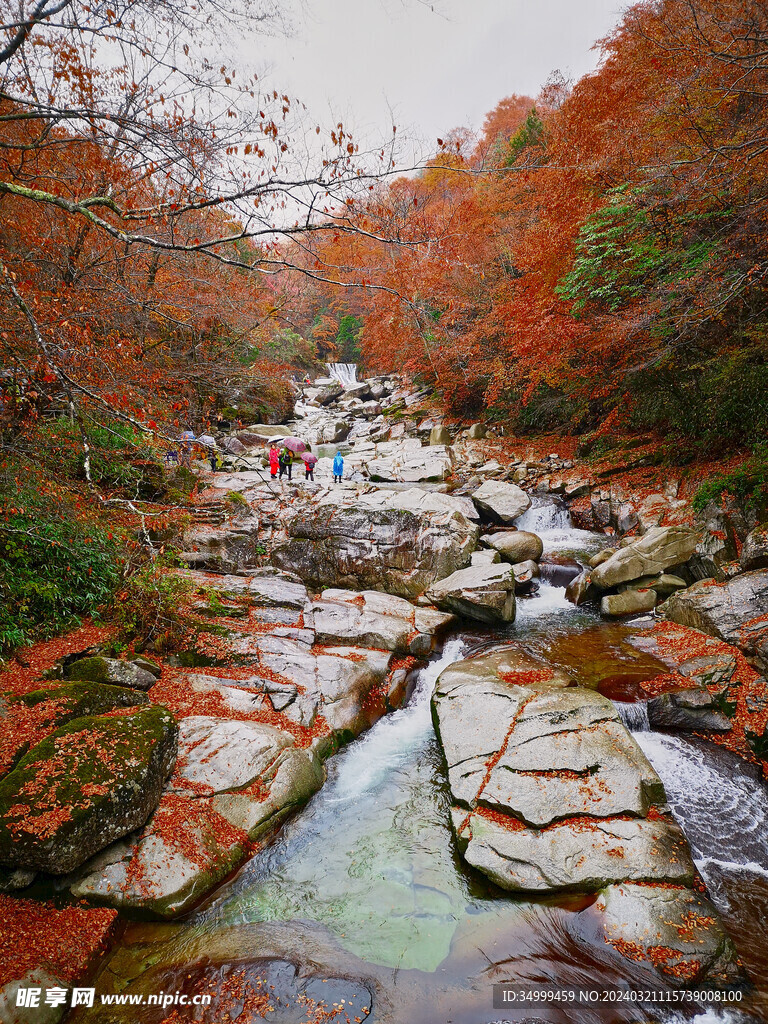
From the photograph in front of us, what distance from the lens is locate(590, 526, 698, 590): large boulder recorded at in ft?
31.0

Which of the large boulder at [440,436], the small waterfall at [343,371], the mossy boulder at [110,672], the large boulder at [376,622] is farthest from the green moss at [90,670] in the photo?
the small waterfall at [343,371]

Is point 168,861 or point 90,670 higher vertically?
point 90,670

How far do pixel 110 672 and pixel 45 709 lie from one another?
1.15 meters

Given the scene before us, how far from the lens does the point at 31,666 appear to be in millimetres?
5762

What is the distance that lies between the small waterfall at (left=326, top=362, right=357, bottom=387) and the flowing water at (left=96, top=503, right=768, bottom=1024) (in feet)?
124

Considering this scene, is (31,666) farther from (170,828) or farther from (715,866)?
(715,866)

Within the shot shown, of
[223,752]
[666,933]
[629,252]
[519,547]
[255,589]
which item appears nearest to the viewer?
[666,933]

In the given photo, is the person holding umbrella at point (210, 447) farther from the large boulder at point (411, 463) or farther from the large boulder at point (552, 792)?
the large boulder at point (411, 463)

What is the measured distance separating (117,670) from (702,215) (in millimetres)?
13207

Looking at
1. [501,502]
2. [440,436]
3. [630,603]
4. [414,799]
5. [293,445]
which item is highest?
[440,436]

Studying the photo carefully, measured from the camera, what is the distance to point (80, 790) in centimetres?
415

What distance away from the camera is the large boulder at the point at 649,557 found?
9.45 metres

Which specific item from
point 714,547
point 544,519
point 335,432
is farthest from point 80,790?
point 335,432

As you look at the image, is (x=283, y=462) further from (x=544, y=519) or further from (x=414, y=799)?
(x=414, y=799)
